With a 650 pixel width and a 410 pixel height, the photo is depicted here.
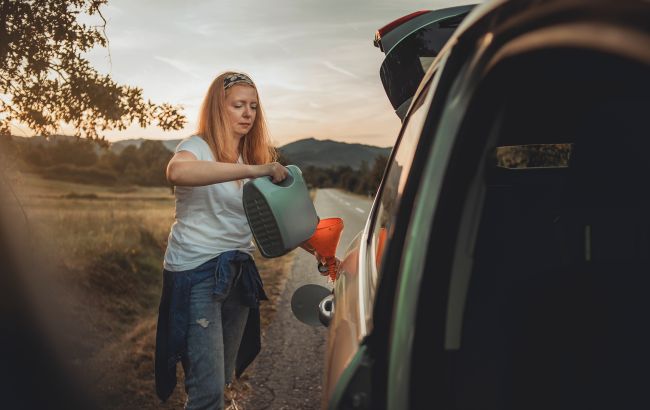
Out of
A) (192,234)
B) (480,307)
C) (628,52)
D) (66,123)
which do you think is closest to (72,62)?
(66,123)

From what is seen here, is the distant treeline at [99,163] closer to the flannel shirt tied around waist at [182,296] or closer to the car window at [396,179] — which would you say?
the flannel shirt tied around waist at [182,296]

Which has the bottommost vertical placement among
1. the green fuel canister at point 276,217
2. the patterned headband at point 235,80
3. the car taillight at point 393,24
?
the green fuel canister at point 276,217

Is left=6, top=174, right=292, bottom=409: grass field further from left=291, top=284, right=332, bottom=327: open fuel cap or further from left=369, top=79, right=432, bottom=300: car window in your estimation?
left=369, top=79, right=432, bottom=300: car window

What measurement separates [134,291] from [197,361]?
5.55m

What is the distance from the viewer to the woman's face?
2654 mm

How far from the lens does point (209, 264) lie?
2.56 metres

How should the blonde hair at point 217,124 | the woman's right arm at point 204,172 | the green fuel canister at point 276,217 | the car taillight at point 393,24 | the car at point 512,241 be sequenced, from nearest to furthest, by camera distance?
the car at point 512,241
the green fuel canister at point 276,217
the car taillight at point 393,24
the woman's right arm at point 204,172
the blonde hair at point 217,124

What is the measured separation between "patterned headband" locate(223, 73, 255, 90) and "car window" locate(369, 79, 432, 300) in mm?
1132

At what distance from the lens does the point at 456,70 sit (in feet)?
3.26

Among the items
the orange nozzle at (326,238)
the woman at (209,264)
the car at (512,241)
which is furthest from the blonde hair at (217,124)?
the car at (512,241)

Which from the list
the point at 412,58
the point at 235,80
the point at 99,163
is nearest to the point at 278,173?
the point at 412,58

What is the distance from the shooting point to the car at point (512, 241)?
0.94 meters

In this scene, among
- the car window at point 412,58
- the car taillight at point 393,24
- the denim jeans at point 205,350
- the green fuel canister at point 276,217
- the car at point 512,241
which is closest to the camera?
the car at point 512,241

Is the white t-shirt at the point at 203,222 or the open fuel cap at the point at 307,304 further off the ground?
the white t-shirt at the point at 203,222
